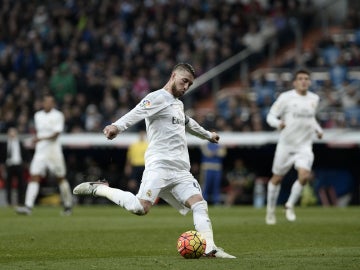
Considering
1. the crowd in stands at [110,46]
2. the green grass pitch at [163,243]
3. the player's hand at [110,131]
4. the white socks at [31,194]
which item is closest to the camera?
the green grass pitch at [163,243]

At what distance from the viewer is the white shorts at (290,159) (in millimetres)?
18828

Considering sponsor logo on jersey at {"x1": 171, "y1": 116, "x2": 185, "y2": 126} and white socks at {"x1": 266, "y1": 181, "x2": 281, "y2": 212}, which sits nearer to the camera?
sponsor logo on jersey at {"x1": 171, "y1": 116, "x2": 185, "y2": 126}

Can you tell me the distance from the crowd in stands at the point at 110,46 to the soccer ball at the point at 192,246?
2089 centimetres

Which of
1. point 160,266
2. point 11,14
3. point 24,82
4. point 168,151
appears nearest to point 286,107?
point 168,151

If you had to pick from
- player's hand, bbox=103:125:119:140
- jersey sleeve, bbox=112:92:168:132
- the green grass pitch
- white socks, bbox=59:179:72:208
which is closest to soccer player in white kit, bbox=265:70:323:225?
the green grass pitch

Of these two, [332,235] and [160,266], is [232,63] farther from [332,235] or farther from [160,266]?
[160,266]

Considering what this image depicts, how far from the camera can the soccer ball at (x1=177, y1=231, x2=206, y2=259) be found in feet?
37.4

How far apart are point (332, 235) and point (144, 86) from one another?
776 inches

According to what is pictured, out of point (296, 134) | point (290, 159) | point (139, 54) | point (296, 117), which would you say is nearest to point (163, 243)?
point (290, 159)

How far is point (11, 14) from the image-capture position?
40031 mm

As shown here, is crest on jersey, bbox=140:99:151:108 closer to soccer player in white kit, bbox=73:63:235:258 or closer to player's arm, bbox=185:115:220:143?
soccer player in white kit, bbox=73:63:235:258

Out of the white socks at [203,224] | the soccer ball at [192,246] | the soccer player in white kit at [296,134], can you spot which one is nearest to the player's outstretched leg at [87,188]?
the white socks at [203,224]

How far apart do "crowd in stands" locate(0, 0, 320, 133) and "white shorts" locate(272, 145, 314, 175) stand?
14.1m

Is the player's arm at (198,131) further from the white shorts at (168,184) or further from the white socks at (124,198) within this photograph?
the white socks at (124,198)
